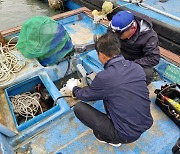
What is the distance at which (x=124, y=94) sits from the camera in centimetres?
172

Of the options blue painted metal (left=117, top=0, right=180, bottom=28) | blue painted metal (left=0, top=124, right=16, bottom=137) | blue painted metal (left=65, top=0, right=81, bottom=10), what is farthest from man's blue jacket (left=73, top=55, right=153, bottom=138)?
blue painted metal (left=65, top=0, right=81, bottom=10)

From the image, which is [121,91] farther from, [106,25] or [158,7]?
[158,7]

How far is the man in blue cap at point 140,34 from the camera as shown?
2512 mm

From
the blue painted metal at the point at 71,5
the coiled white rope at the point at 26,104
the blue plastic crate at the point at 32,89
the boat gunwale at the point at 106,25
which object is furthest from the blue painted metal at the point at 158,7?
the coiled white rope at the point at 26,104

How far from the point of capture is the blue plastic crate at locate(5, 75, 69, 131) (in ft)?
8.11

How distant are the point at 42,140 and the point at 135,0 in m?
4.15

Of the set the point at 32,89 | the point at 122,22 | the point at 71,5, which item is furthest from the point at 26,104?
the point at 71,5

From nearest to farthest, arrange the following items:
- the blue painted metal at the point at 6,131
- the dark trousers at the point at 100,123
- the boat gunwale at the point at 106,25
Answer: the dark trousers at the point at 100,123 → the blue painted metal at the point at 6,131 → the boat gunwale at the point at 106,25

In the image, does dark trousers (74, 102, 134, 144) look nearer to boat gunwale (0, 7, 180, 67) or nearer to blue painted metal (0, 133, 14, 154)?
blue painted metal (0, 133, 14, 154)

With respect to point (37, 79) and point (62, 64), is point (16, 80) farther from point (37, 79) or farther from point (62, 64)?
point (62, 64)

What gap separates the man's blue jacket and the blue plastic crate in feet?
2.87

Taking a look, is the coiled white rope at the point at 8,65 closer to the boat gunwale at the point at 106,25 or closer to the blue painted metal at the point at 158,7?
the boat gunwale at the point at 106,25

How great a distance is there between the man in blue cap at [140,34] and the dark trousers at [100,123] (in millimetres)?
1080

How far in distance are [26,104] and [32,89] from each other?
1.40ft
